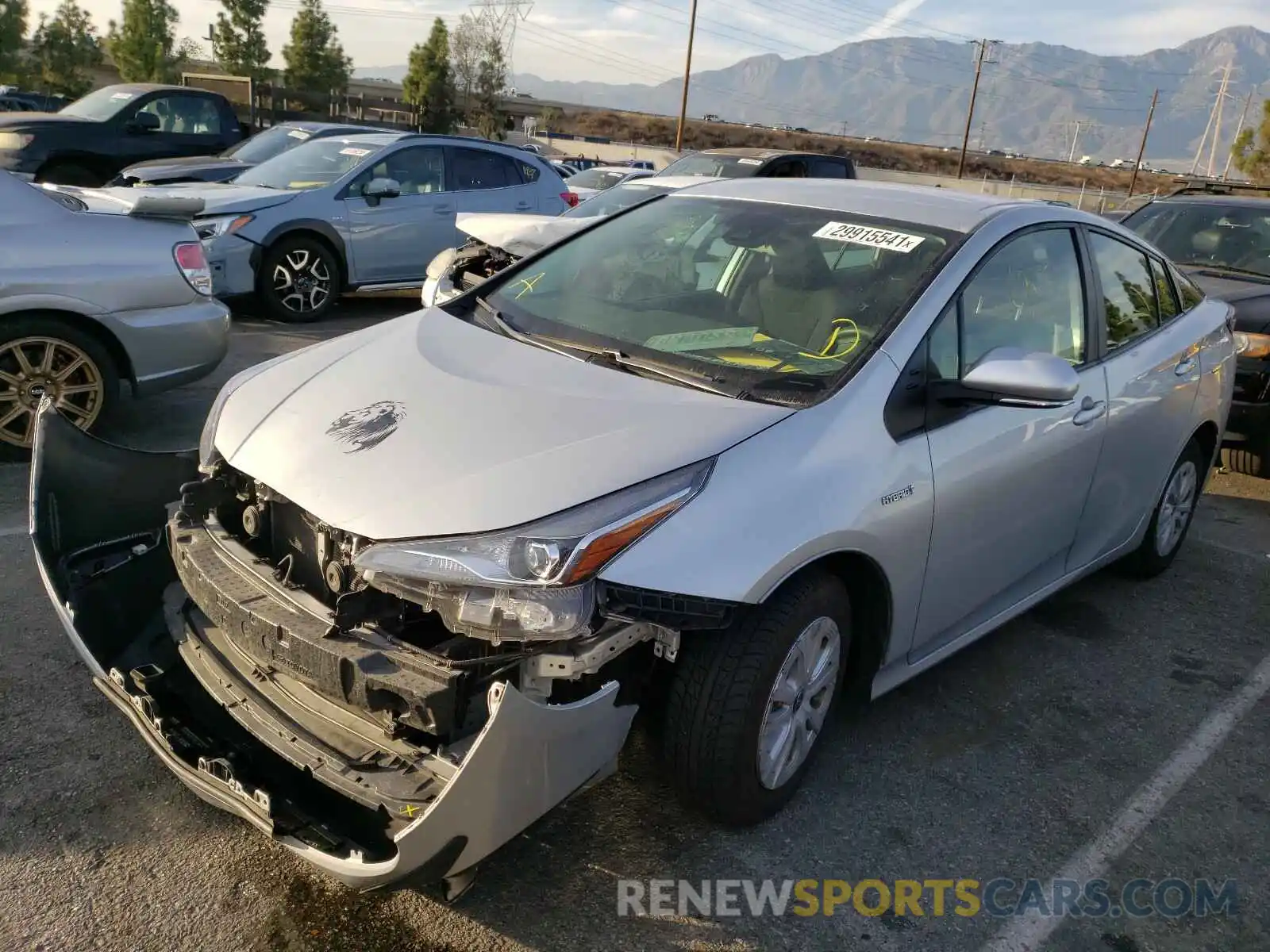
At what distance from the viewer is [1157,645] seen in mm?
4242

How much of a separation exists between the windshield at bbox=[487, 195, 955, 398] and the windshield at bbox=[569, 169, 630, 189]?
1130cm

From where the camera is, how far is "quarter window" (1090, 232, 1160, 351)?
153 inches

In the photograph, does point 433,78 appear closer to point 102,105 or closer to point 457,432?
point 102,105

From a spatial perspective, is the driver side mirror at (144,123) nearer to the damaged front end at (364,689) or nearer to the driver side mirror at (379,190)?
the driver side mirror at (379,190)

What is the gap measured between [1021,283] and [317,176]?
24.6 ft

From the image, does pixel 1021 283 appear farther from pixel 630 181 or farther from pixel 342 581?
pixel 630 181

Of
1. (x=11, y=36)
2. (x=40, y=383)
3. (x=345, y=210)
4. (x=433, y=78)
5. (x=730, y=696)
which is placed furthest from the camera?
(x=433, y=78)

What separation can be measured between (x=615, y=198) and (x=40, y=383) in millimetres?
5641

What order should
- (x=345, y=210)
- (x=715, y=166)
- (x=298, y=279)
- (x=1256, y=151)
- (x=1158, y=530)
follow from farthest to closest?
(x=1256, y=151), (x=715, y=166), (x=345, y=210), (x=298, y=279), (x=1158, y=530)

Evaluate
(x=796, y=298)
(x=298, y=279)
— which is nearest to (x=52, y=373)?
(x=796, y=298)

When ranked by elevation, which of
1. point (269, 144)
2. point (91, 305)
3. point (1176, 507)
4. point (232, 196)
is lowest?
point (1176, 507)

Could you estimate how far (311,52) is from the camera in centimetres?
4875

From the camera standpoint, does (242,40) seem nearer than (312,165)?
No

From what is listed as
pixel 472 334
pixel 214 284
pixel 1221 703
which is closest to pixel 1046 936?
pixel 1221 703
